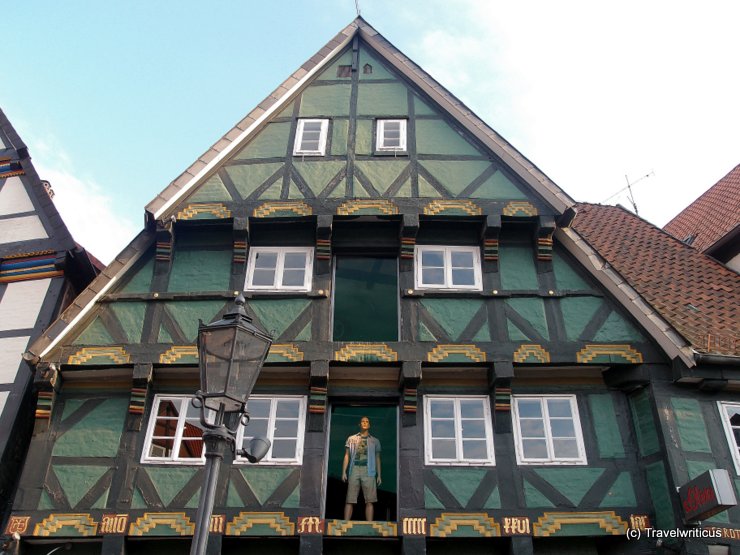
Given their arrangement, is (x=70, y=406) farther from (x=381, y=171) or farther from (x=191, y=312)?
(x=381, y=171)

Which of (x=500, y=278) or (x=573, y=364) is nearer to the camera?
(x=573, y=364)

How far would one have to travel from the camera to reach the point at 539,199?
1218 centimetres

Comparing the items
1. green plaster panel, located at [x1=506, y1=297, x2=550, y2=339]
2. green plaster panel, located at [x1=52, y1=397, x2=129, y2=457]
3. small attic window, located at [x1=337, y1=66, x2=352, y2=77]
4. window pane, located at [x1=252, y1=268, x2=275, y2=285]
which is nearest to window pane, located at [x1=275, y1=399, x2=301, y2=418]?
window pane, located at [x1=252, y1=268, x2=275, y2=285]

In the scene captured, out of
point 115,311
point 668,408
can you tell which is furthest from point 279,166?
point 668,408

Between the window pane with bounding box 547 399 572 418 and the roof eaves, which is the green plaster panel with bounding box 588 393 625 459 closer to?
the window pane with bounding box 547 399 572 418

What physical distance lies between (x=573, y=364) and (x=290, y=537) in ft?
15.2

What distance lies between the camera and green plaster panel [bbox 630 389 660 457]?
10094 millimetres

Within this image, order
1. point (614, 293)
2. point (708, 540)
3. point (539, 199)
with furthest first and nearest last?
point (539, 199) < point (614, 293) < point (708, 540)

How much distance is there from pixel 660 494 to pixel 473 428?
2.58 metres

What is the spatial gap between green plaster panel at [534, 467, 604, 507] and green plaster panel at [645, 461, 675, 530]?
641 mm

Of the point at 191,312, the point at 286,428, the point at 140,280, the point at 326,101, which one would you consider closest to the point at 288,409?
the point at 286,428

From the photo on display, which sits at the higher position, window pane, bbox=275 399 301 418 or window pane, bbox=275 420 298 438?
window pane, bbox=275 399 301 418

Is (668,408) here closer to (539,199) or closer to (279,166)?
(539,199)

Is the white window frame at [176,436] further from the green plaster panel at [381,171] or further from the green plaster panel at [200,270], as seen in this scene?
the green plaster panel at [381,171]
